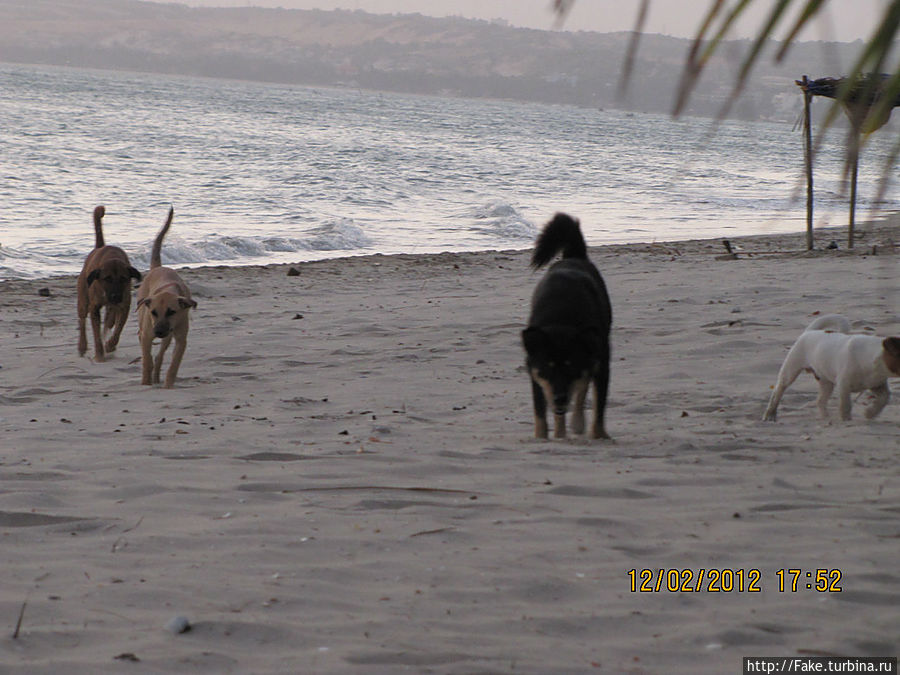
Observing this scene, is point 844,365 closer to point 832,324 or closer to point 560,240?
point 832,324

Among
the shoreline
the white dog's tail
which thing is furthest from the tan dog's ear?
the shoreline

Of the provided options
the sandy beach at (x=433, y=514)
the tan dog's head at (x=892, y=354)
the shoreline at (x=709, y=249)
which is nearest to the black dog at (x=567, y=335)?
the sandy beach at (x=433, y=514)

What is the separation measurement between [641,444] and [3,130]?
47.8 meters

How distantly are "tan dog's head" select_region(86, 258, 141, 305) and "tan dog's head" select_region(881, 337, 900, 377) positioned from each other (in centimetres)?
650

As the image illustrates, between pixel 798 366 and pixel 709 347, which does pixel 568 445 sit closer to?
pixel 798 366

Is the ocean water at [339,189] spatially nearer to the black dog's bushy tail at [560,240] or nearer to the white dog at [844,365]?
the black dog's bushy tail at [560,240]

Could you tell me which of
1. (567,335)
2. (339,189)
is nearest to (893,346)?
(567,335)

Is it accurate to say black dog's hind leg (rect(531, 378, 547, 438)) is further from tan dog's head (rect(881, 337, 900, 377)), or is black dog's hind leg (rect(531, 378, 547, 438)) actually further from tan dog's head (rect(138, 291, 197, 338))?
tan dog's head (rect(138, 291, 197, 338))

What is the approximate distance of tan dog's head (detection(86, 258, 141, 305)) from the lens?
873 centimetres

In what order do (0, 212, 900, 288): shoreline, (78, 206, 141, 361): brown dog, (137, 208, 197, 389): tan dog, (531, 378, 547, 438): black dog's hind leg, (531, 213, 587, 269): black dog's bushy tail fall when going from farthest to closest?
1. (0, 212, 900, 288): shoreline
2. (78, 206, 141, 361): brown dog
3. (137, 208, 197, 389): tan dog
4. (531, 213, 587, 269): black dog's bushy tail
5. (531, 378, 547, 438): black dog's hind leg

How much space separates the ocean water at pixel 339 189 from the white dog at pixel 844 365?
1213 millimetres

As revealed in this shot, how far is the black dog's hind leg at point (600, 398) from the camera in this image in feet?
17.3

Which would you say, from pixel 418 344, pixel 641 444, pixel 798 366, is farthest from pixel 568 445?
pixel 418 344

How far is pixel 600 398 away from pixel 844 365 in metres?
1.37
